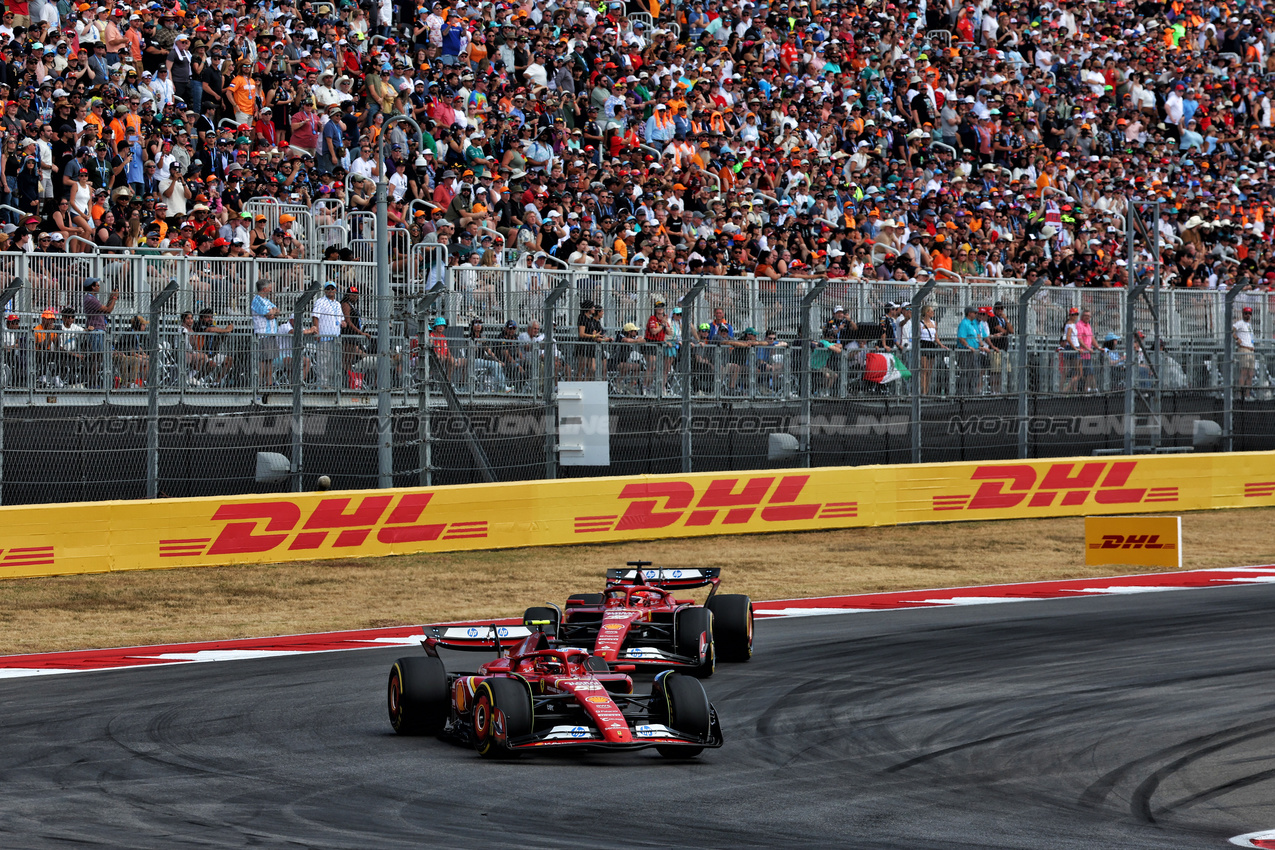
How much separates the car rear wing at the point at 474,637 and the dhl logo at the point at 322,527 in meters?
6.80

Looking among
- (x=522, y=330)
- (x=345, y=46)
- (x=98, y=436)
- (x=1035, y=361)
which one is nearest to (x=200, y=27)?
(x=345, y=46)

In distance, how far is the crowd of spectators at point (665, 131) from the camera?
20156 millimetres

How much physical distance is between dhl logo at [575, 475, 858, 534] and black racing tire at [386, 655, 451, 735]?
8707 millimetres

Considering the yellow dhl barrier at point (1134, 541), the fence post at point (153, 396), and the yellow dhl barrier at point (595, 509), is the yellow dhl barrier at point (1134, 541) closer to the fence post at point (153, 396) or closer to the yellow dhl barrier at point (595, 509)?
the yellow dhl barrier at point (595, 509)

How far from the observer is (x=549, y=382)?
17031 mm

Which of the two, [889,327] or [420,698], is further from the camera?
[889,327]

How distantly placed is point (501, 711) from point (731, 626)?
3288 mm

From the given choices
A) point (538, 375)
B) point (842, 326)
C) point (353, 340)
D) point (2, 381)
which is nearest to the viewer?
point (2, 381)

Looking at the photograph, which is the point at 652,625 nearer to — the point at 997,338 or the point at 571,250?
the point at 997,338

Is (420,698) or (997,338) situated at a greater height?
(997,338)

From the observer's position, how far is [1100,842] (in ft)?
21.4

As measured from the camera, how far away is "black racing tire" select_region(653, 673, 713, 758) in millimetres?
8070

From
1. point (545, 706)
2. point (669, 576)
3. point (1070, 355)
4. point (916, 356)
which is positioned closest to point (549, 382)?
point (916, 356)

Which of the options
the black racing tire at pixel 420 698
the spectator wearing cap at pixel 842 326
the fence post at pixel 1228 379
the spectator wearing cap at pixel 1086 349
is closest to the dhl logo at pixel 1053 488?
the spectator wearing cap at pixel 1086 349
